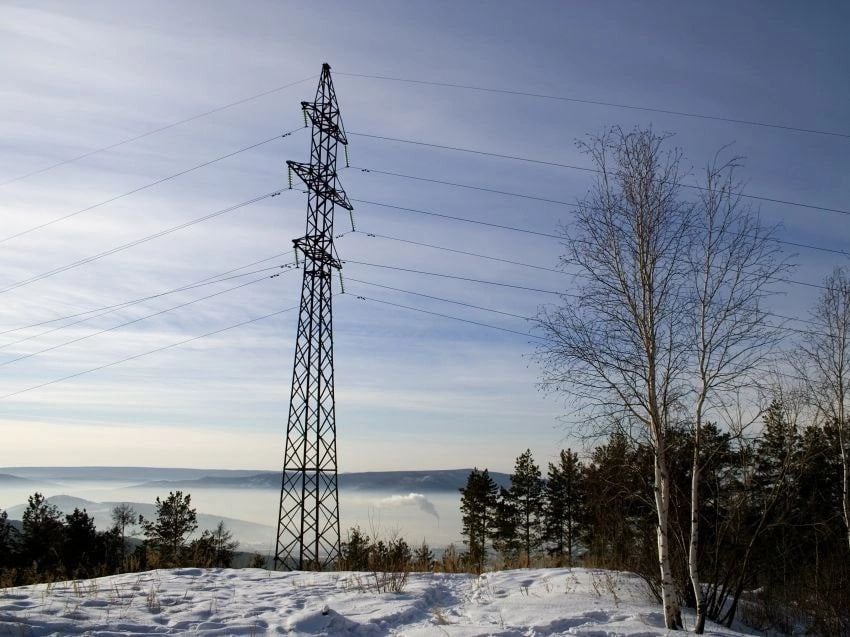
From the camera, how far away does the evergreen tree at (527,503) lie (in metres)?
45.7

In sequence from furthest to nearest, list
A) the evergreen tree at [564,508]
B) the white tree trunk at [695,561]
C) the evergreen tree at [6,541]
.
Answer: the evergreen tree at [564,508]
the evergreen tree at [6,541]
the white tree trunk at [695,561]

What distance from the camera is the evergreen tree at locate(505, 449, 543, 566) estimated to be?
4569cm

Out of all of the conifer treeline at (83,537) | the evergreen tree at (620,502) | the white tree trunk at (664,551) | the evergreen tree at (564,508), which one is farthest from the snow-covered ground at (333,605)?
the evergreen tree at (564,508)

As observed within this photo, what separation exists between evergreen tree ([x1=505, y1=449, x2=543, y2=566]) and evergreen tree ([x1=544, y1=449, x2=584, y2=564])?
750mm

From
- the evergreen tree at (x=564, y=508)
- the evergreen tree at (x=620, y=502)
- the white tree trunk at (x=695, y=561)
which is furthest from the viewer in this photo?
the evergreen tree at (x=564, y=508)

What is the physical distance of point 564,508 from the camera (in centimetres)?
4497

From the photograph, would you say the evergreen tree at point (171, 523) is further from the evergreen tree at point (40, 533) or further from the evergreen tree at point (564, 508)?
the evergreen tree at point (564, 508)

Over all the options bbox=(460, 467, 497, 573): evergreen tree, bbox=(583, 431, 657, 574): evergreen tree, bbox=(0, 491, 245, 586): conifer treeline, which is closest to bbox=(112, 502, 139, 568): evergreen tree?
bbox=(0, 491, 245, 586): conifer treeline

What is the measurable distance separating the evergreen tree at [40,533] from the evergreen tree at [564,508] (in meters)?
35.5

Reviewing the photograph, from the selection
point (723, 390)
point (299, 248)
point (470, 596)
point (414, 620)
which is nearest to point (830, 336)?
point (723, 390)

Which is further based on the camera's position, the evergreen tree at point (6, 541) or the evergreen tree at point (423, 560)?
the evergreen tree at point (6, 541)

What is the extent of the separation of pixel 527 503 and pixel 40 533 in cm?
3597

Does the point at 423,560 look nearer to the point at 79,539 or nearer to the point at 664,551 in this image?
the point at 664,551

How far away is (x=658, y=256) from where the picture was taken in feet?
37.8
